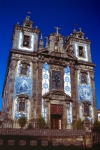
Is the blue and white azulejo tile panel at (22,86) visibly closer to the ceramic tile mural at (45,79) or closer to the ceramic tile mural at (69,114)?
the ceramic tile mural at (45,79)

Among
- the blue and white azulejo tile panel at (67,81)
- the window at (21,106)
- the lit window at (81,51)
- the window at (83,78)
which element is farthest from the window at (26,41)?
the window at (83,78)

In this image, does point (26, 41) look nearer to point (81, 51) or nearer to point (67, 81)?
point (67, 81)

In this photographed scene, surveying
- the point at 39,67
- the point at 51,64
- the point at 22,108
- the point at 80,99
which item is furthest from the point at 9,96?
the point at 80,99

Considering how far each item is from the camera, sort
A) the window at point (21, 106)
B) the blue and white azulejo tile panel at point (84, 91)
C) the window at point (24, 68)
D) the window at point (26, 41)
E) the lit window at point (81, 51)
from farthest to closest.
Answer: the lit window at point (81, 51) < the window at point (26, 41) < the blue and white azulejo tile panel at point (84, 91) < the window at point (24, 68) < the window at point (21, 106)

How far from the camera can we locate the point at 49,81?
24109 mm

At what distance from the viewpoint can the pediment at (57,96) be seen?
2281cm

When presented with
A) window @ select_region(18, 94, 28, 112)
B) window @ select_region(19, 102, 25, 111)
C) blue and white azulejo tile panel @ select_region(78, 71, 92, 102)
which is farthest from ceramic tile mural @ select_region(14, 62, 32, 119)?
blue and white azulejo tile panel @ select_region(78, 71, 92, 102)

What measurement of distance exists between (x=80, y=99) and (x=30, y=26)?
13.8m

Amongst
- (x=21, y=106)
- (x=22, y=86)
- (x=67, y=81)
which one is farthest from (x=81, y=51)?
(x=21, y=106)

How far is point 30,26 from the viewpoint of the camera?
28.9 m

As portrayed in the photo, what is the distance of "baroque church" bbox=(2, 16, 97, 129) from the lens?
22.0 meters

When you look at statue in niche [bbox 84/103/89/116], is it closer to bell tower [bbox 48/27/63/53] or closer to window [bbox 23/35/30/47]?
bell tower [bbox 48/27/63/53]

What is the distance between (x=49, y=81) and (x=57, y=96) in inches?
90.5

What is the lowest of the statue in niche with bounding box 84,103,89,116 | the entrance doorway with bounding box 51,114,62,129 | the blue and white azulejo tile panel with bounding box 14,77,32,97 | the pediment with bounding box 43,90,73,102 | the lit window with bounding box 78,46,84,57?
the entrance doorway with bounding box 51,114,62,129
